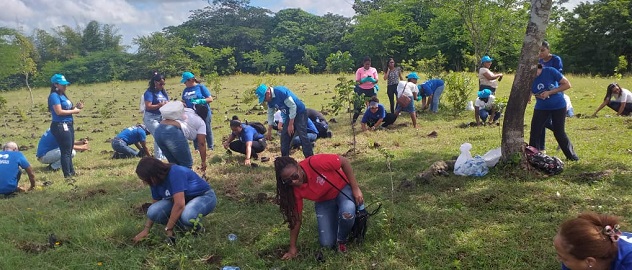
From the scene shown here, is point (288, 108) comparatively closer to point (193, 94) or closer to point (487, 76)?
point (193, 94)

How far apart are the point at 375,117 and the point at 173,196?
22.5ft

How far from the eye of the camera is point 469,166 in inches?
227

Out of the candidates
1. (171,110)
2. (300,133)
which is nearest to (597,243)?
(171,110)

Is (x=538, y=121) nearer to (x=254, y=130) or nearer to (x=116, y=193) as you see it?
(x=254, y=130)

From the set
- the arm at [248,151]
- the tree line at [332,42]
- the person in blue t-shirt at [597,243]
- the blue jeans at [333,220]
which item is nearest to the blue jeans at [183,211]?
the blue jeans at [333,220]

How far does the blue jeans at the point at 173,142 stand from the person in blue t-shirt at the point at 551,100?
4.65m

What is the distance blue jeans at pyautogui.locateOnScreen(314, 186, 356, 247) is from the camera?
4047mm

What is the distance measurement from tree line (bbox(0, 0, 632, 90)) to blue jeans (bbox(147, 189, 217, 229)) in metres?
Result: 11.8

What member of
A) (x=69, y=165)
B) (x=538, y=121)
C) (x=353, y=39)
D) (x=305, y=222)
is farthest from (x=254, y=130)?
(x=353, y=39)

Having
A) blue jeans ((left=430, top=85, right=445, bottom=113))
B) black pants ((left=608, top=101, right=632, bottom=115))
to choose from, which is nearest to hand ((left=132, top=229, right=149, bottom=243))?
blue jeans ((left=430, top=85, right=445, bottom=113))

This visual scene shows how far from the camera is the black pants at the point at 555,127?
5.82 metres

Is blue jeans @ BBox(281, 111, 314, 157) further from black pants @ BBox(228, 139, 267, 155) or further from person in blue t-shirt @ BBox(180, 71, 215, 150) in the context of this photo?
person in blue t-shirt @ BBox(180, 71, 215, 150)

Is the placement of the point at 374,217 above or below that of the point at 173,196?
below

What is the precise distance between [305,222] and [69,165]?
5189mm
